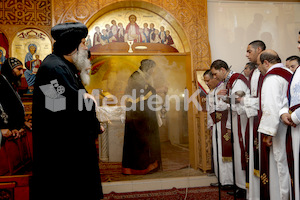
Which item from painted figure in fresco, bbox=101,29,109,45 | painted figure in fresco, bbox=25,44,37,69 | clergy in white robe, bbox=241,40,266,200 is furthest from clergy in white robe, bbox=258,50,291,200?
painted figure in fresco, bbox=25,44,37,69

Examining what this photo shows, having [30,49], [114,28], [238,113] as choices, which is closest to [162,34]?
[114,28]

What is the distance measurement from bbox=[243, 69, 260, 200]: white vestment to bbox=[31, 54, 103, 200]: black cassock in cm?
213

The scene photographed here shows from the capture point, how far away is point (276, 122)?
9.76ft

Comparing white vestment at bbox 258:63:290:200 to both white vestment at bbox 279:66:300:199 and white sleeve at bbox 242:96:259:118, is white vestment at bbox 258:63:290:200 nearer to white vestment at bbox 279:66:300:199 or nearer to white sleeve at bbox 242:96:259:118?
→ white vestment at bbox 279:66:300:199

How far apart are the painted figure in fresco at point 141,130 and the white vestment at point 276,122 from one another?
2.34 m

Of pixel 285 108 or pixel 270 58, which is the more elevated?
pixel 270 58

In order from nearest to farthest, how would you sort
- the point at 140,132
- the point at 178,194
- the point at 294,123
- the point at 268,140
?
the point at 294,123
the point at 268,140
the point at 178,194
the point at 140,132

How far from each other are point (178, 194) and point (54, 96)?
2819 millimetres

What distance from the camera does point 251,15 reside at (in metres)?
5.36

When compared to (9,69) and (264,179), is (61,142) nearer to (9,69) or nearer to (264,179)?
(9,69)

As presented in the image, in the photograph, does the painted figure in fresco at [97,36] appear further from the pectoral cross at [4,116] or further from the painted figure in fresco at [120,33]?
the pectoral cross at [4,116]

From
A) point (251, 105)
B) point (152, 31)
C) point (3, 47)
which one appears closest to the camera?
point (251, 105)

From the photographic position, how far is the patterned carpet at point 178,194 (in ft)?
13.4

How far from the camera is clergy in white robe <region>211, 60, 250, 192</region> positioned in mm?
3953
